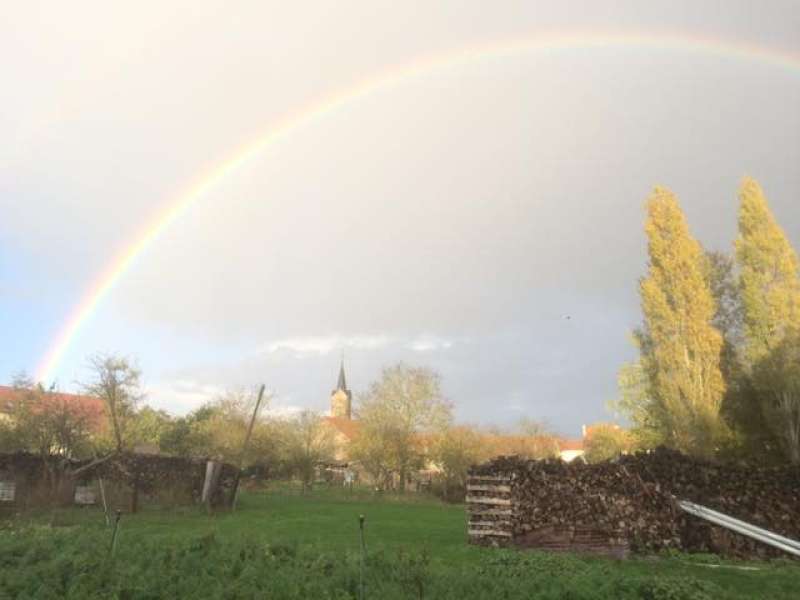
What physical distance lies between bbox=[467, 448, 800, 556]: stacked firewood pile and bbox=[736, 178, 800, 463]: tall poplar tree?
6.39 m

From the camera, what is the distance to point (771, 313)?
824 inches

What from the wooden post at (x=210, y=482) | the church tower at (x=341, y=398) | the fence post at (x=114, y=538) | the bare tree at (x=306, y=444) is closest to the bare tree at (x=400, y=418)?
the bare tree at (x=306, y=444)

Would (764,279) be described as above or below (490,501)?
above

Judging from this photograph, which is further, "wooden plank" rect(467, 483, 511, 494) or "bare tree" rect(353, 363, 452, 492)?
"bare tree" rect(353, 363, 452, 492)

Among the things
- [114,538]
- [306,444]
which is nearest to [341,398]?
[306,444]

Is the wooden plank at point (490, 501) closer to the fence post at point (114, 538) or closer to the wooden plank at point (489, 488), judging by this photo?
the wooden plank at point (489, 488)

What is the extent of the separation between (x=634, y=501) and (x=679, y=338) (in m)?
9.14

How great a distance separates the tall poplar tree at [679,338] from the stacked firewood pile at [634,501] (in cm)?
567

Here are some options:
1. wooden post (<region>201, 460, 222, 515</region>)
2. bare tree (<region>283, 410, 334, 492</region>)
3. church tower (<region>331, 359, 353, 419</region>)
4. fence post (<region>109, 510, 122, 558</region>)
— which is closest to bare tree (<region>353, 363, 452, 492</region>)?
bare tree (<region>283, 410, 334, 492</region>)

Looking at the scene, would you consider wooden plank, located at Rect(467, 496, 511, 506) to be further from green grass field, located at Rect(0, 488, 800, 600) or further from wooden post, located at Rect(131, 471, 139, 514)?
wooden post, located at Rect(131, 471, 139, 514)

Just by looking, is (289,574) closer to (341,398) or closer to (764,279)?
(764,279)

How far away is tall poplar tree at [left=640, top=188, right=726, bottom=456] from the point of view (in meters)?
20.9

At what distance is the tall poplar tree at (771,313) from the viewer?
20109mm

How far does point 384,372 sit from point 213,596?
133ft
